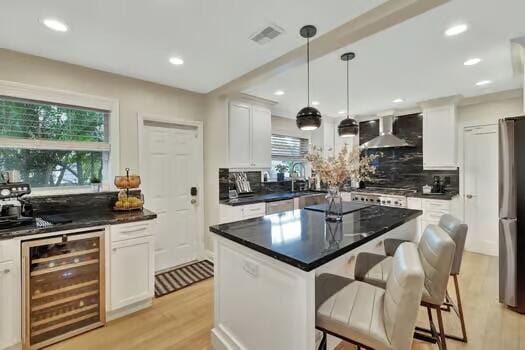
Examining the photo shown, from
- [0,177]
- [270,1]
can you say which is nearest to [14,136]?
[0,177]

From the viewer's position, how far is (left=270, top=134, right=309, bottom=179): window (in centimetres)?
520

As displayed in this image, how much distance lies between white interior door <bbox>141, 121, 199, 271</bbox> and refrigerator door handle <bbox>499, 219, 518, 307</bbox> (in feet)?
12.2

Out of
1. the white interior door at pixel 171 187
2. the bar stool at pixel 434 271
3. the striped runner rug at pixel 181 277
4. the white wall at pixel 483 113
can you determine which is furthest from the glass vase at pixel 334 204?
the white wall at pixel 483 113

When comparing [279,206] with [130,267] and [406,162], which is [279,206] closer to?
[130,267]

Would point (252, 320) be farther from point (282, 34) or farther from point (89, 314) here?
point (282, 34)

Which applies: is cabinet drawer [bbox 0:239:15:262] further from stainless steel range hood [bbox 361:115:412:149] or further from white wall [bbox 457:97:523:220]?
white wall [bbox 457:97:523:220]

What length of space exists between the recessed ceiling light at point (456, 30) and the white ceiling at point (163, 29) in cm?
83

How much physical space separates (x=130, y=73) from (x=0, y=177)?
1.70 metres

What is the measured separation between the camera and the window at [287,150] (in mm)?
5199

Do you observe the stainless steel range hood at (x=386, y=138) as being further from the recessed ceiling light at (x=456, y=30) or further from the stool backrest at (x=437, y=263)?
the stool backrest at (x=437, y=263)

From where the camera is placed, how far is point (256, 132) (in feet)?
13.7

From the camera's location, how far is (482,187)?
4.19 metres

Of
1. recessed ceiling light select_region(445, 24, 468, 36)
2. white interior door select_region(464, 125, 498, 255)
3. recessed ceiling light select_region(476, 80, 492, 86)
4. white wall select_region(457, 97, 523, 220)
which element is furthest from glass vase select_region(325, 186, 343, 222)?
white interior door select_region(464, 125, 498, 255)

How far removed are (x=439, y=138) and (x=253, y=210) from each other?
3.43 meters
